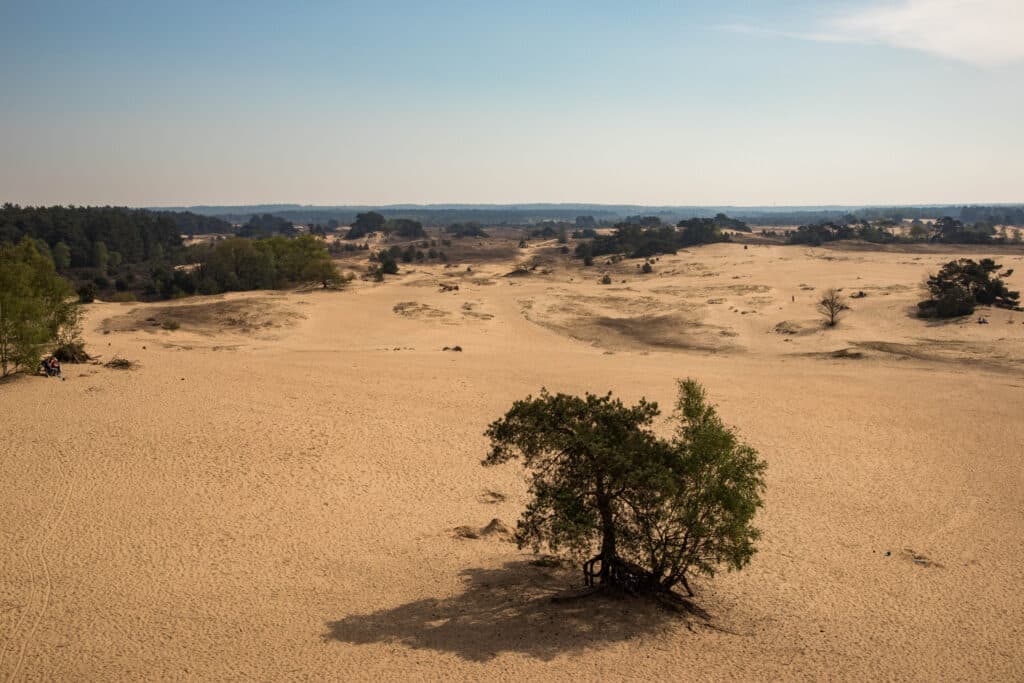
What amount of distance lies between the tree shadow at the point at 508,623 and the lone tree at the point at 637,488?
38.5 inches

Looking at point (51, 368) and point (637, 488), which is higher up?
point (637, 488)

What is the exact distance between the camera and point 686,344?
58.9m

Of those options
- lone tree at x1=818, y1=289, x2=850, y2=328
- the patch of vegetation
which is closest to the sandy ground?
the patch of vegetation

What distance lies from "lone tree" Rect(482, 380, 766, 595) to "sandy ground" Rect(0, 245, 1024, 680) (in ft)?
5.22

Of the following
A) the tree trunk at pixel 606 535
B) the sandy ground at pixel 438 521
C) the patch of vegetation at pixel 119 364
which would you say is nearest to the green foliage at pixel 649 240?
the sandy ground at pixel 438 521

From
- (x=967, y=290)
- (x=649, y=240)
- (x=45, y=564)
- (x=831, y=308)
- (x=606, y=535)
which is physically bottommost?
(x=45, y=564)

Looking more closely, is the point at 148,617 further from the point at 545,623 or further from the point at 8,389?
the point at 8,389

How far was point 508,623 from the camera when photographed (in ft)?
56.7

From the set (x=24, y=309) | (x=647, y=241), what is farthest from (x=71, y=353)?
(x=647, y=241)

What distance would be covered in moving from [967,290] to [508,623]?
62.6 metres

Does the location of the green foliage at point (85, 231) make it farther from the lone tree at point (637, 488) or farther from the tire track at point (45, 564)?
the lone tree at point (637, 488)

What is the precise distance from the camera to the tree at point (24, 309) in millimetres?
35125

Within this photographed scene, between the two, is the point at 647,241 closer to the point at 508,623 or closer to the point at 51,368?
the point at 51,368

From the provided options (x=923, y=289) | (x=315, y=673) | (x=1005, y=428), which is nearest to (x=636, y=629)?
(x=315, y=673)
